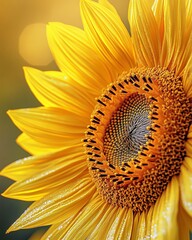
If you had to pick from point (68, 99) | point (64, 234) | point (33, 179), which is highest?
point (68, 99)

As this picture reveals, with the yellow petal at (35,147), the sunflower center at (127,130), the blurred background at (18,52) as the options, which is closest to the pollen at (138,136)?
the sunflower center at (127,130)

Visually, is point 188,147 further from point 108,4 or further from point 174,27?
point 108,4

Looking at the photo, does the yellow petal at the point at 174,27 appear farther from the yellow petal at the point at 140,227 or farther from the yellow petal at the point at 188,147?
the yellow petal at the point at 140,227

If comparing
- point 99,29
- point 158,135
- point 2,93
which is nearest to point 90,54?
point 99,29

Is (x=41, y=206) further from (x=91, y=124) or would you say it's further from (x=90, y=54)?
(x=90, y=54)

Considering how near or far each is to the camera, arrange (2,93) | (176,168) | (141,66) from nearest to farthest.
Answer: (176,168), (141,66), (2,93)

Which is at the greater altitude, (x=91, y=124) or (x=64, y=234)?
(x=91, y=124)
